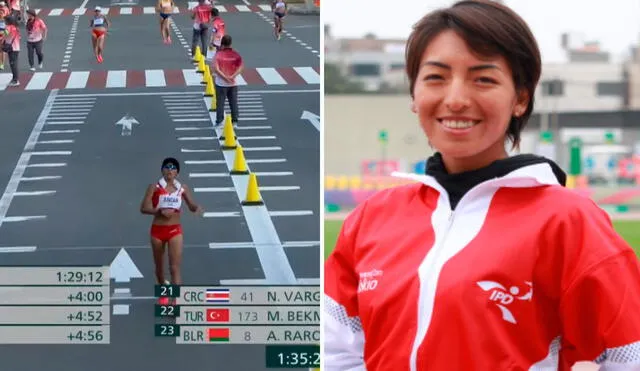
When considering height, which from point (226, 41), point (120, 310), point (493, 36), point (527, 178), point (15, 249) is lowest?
point (120, 310)

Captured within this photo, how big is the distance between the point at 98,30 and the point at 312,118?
54 cm

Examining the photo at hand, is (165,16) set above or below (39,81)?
above

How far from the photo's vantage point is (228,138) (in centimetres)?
250

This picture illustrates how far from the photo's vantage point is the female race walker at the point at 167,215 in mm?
2328

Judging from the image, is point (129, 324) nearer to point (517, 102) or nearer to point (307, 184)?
point (307, 184)

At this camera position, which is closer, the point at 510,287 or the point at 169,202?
the point at 510,287

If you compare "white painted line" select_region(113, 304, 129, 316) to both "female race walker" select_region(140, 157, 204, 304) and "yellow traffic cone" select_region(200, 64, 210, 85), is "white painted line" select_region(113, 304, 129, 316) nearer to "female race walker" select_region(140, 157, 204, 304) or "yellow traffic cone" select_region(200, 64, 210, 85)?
"female race walker" select_region(140, 157, 204, 304)

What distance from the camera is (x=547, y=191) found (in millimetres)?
979

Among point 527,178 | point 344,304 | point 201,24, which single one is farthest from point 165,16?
point 527,178

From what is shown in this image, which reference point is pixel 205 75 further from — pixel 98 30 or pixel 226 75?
pixel 98 30

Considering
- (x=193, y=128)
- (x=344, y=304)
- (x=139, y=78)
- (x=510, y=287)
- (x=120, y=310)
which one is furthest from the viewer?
(x=139, y=78)

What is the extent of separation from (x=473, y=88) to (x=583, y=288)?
7.6 inches

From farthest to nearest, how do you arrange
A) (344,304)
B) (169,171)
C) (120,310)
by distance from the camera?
1. (169,171)
2. (120,310)
3. (344,304)

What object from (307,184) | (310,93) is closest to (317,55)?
(310,93)
